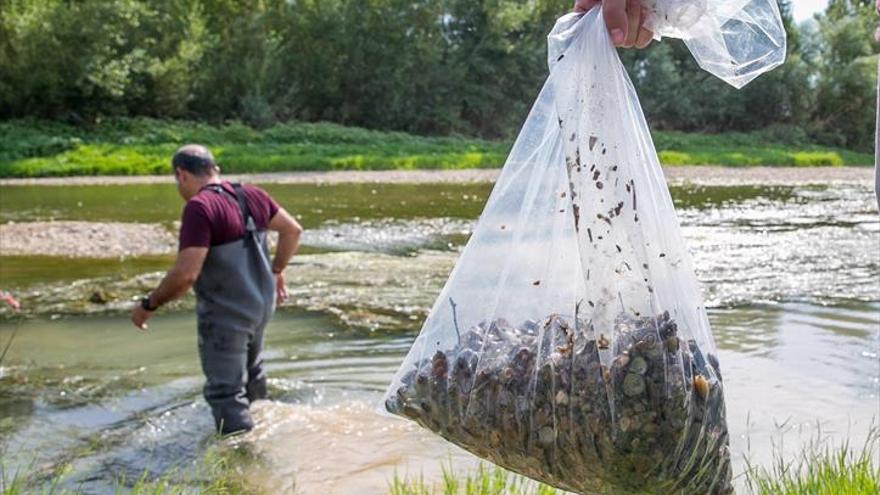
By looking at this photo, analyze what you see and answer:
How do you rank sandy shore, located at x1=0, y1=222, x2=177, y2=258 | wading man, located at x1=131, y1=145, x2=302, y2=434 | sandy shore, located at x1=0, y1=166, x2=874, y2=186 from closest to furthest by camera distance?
1. wading man, located at x1=131, y1=145, x2=302, y2=434
2. sandy shore, located at x1=0, y1=222, x2=177, y2=258
3. sandy shore, located at x1=0, y1=166, x2=874, y2=186

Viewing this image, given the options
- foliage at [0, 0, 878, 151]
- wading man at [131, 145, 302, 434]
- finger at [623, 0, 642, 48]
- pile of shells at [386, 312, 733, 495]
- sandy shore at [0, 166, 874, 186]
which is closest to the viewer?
pile of shells at [386, 312, 733, 495]

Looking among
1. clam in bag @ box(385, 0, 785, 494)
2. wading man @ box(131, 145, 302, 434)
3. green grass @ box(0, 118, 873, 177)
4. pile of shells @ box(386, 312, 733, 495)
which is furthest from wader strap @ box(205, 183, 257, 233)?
green grass @ box(0, 118, 873, 177)

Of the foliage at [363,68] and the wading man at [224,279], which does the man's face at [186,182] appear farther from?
the foliage at [363,68]

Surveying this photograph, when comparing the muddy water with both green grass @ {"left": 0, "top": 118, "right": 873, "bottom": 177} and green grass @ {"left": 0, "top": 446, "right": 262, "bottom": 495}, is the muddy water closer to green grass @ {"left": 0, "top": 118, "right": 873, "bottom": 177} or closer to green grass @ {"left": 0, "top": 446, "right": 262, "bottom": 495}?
green grass @ {"left": 0, "top": 446, "right": 262, "bottom": 495}

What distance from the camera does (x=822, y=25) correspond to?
47344 mm

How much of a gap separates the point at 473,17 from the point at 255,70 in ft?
29.6

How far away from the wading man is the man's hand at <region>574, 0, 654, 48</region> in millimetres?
3226

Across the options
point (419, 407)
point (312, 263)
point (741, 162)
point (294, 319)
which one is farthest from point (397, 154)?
point (419, 407)

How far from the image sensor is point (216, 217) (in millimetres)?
5605

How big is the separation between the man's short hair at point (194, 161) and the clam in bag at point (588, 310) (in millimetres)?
3224

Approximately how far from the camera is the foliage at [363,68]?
3469cm

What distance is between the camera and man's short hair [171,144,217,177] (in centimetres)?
575

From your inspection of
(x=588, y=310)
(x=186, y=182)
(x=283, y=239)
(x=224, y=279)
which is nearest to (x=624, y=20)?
(x=588, y=310)

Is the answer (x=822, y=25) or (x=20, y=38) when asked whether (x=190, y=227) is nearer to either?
(x=20, y=38)
